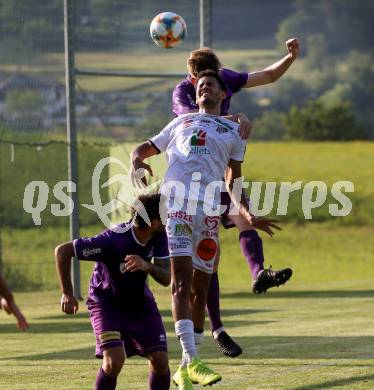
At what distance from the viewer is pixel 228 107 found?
1272cm

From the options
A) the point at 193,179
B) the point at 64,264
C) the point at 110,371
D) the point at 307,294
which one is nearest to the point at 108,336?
the point at 110,371

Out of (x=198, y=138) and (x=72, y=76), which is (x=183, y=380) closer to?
(x=198, y=138)

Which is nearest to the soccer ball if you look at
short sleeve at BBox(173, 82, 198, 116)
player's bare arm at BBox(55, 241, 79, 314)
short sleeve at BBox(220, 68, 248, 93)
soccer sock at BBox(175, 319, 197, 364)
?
short sleeve at BBox(220, 68, 248, 93)

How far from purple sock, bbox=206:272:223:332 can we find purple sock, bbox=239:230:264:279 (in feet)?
1.11

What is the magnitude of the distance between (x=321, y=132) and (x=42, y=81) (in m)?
48.2

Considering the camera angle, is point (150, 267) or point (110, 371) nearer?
point (150, 267)

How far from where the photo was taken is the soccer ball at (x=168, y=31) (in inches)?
637

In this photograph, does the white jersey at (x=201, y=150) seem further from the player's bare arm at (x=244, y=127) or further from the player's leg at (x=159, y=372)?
the player's leg at (x=159, y=372)

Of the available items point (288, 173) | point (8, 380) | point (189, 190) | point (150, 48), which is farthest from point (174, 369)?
point (288, 173)

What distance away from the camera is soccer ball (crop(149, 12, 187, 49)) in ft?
53.1

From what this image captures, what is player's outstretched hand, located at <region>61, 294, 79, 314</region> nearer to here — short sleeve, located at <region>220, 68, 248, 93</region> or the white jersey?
the white jersey

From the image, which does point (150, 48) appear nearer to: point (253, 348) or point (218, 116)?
point (253, 348)

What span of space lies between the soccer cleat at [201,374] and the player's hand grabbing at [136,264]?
3.19ft

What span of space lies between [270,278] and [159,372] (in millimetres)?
2215
